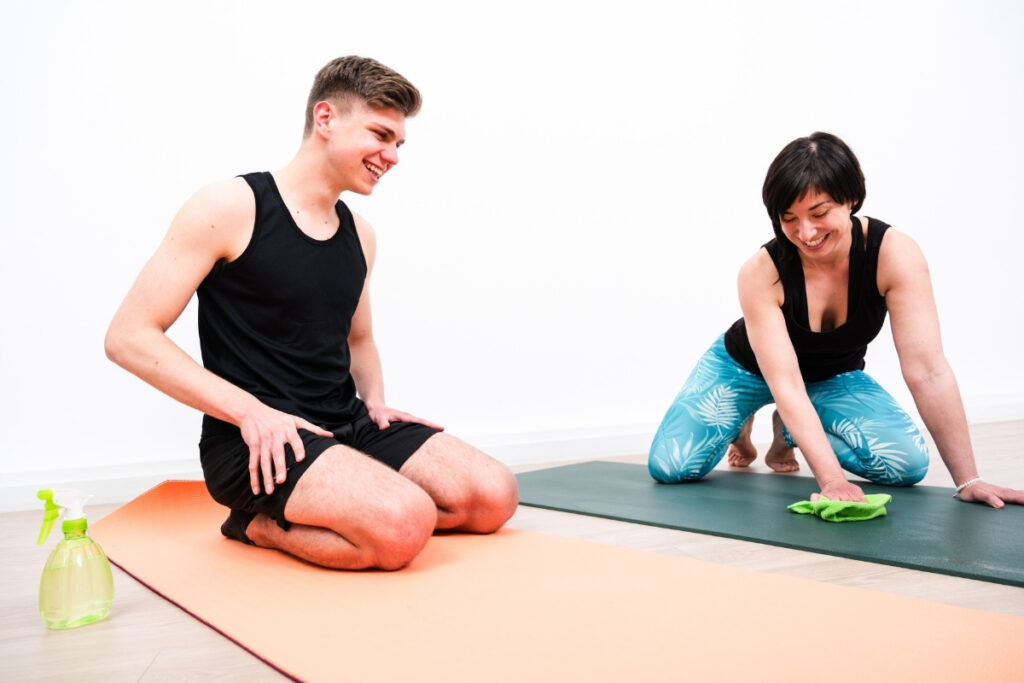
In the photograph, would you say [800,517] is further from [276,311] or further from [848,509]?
[276,311]

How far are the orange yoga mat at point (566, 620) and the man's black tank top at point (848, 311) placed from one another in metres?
0.77

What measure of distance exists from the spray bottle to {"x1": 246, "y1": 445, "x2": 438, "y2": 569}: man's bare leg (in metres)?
0.33

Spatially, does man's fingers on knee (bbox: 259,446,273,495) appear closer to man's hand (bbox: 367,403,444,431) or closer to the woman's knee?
man's hand (bbox: 367,403,444,431)

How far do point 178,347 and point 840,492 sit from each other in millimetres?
1355

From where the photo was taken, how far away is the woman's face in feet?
5.76

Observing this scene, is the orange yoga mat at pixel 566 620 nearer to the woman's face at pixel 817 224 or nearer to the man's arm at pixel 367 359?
the man's arm at pixel 367 359

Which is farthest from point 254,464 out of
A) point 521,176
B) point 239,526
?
point 521,176

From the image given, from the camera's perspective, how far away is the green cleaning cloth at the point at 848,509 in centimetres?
171

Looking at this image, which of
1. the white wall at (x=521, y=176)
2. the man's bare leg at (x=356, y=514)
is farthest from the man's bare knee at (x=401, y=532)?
the white wall at (x=521, y=176)

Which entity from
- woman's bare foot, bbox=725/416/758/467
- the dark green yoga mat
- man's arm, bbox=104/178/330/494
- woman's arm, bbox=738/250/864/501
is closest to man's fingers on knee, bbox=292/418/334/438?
man's arm, bbox=104/178/330/494

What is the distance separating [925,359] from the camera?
6.01ft

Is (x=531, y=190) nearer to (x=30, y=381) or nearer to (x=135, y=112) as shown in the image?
(x=135, y=112)

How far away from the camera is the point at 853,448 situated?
83.8 inches

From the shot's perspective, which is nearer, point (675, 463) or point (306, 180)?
point (306, 180)
